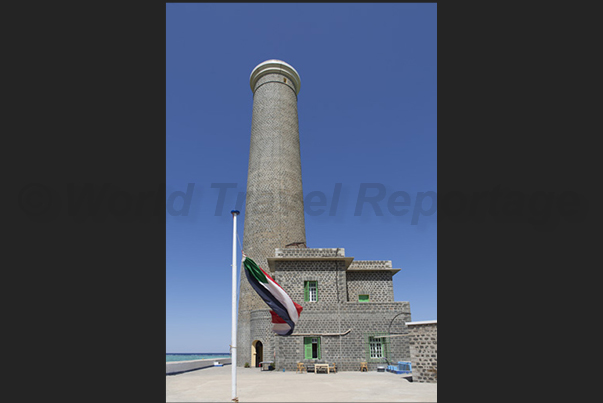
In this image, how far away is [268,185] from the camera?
30.0 meters

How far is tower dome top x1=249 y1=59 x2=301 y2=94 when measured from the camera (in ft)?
109

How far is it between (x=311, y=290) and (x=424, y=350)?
30.8ft

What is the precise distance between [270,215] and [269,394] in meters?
18.3

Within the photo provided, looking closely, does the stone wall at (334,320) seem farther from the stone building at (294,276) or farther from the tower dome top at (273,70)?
the tower dome top at (273,70)

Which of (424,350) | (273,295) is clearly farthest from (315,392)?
(424,350)

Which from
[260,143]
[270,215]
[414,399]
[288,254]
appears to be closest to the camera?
[414,399]

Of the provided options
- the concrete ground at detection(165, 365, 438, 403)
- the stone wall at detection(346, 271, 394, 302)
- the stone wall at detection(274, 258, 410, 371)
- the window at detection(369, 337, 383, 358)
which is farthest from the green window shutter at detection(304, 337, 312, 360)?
the concrete ground at detection(165, 365, 438, 403)

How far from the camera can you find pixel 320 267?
22.9m

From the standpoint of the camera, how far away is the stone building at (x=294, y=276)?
842 inches

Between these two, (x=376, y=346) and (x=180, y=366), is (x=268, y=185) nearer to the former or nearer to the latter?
(x=180, y=366)

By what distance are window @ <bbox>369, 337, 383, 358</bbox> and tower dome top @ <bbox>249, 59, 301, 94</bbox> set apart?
80.0 ft
